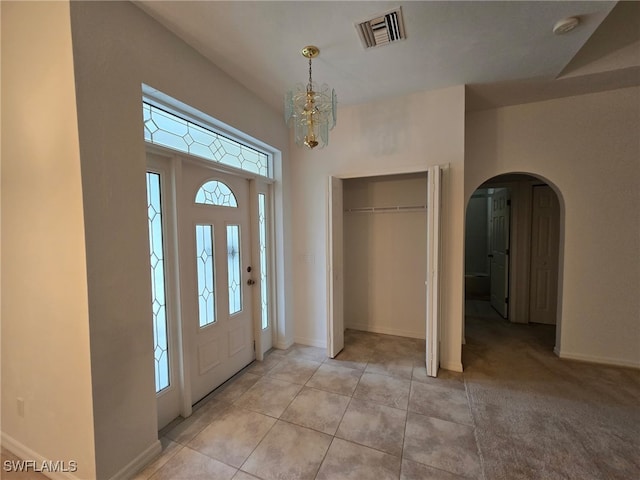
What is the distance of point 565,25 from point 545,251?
10.5 ft

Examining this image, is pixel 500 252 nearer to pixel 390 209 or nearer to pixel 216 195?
pixel 390 209

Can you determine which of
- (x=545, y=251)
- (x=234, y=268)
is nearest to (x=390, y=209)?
(x=234, y=268)

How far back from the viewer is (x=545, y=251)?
3980 millimetres

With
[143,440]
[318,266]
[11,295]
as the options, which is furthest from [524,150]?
[11,295]

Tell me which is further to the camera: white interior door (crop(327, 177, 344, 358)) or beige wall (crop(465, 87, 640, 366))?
white interior door (crop(327, 177, 344, 358))

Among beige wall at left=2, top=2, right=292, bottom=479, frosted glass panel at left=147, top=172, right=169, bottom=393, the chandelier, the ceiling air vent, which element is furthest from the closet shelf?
beige wall at left=2, top=2, right=292, bottom=479

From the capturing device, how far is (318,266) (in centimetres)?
335

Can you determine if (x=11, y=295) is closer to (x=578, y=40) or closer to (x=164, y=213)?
(x=164, y=213)

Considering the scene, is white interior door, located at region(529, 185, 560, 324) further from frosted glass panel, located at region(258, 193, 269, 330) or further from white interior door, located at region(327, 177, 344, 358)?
frosted glass panel, located at region(258, 193, 269, 330)

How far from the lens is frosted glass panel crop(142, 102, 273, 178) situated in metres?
1.94

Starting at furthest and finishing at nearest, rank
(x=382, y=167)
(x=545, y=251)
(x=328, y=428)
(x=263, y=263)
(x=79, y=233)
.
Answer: (x=545, y=251)
(x=263, y=263)
(x=382, y=167)
(x=328, y=428)
(x=79, y=233)

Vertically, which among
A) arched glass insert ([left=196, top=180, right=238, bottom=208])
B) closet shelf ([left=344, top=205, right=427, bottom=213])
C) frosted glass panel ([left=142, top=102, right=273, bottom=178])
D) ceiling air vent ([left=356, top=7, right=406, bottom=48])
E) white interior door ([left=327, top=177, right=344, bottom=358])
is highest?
ceiling air vent ([left=356, top=7, right=406, bottom=48])

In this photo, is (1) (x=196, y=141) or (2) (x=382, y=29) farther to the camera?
(1) (x=196, y=141)

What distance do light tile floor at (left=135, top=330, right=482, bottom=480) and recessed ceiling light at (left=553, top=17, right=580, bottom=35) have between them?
9.69ft
